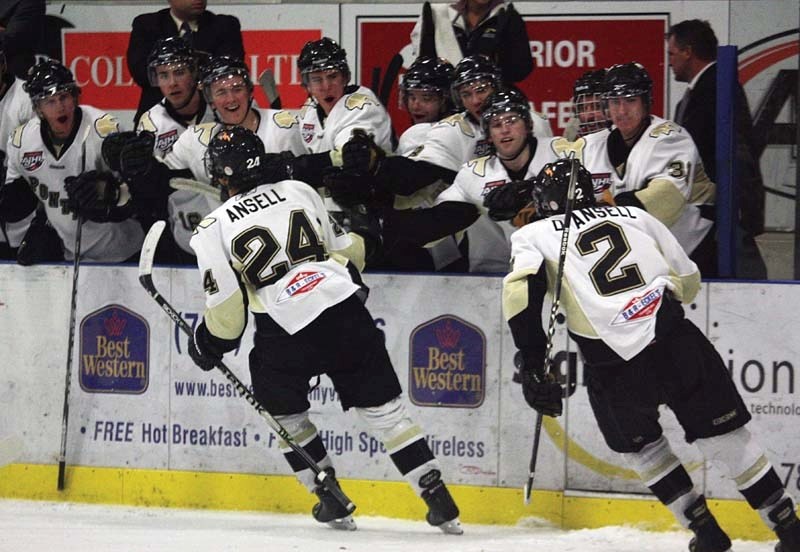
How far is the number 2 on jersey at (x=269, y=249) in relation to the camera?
A: 193 inches

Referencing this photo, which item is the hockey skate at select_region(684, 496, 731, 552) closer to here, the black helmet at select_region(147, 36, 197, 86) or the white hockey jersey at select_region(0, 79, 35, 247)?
the black helmet at select_region(147, 36, 197, 86)

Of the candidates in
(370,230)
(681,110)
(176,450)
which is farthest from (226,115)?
(681,110)

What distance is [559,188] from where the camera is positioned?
4.66m

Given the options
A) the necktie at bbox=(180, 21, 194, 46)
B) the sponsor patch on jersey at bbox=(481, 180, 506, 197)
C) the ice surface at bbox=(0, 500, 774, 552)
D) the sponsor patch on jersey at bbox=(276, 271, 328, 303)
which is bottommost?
the ice surface at bbox=(0, 500, 774, 552)

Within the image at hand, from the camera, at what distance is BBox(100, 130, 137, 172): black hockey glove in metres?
5.61

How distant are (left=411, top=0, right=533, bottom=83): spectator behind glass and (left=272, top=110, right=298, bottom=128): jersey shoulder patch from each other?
618mm

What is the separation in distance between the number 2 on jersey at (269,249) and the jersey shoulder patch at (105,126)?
117 cm

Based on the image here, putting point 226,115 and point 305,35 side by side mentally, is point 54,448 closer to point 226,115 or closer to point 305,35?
point 226,115

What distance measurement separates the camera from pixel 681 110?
5.62 meters

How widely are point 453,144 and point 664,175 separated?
83cm

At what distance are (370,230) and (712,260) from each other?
1.24 m

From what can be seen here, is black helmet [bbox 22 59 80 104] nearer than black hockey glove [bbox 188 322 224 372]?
No

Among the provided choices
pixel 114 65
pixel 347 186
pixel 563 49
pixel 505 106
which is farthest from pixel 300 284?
pixel 114 65

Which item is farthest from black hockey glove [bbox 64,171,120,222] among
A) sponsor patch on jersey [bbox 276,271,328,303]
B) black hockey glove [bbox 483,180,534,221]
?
black hockey glove [bbox 483,180,534,221]
